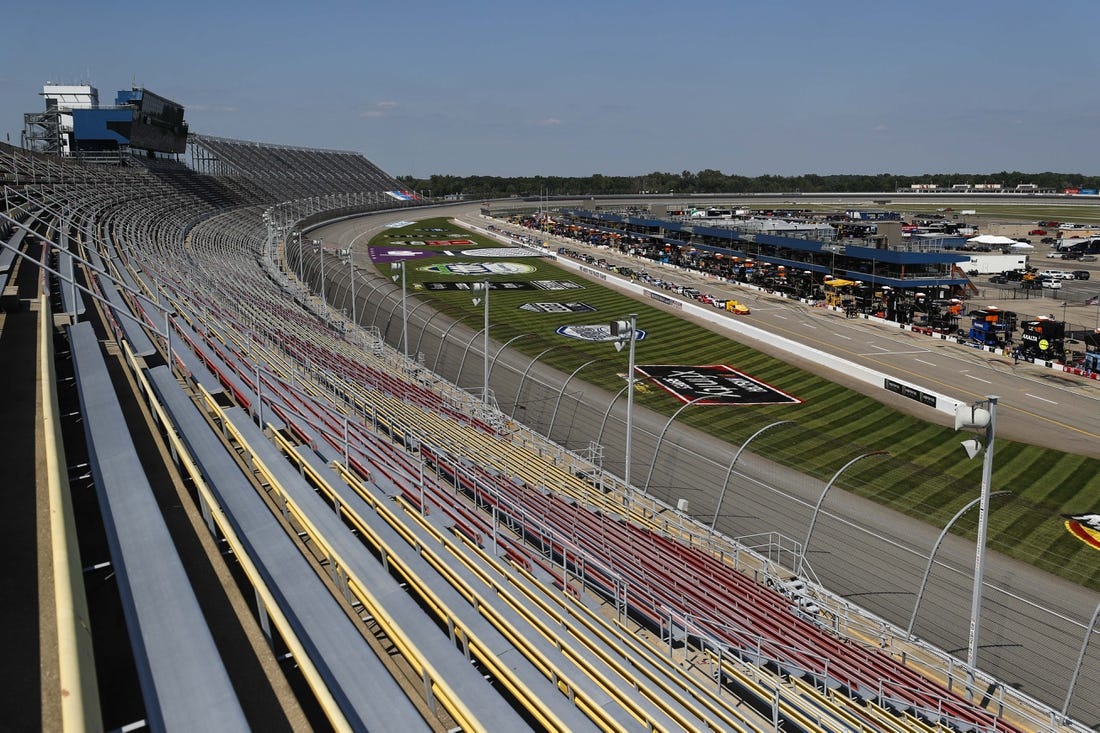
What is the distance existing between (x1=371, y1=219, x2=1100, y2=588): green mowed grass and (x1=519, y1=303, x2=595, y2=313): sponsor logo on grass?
7085 mm

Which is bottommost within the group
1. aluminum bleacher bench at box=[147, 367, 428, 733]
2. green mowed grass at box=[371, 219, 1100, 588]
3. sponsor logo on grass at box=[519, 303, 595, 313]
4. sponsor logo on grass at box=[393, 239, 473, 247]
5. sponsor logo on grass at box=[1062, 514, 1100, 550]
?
sponsor logo on grass at box=[1062, 514, 1100, 550]

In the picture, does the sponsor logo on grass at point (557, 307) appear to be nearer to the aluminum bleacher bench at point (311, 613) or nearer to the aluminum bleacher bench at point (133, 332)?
the aluminum bleacher bench at point (133, 332)

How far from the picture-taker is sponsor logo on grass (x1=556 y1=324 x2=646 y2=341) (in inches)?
1957

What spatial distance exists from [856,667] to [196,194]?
306 feet

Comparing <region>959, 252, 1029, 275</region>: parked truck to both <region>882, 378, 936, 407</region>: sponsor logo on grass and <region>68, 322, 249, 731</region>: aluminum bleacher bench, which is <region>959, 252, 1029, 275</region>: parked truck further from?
<region>68, 322, 249, 731</region>: aluminum bleacher bench

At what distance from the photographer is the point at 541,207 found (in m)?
175

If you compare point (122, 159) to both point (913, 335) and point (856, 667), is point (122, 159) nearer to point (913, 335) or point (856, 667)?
point (913, 335)

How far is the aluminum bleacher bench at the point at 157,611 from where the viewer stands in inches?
255

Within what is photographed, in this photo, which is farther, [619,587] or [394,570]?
[619,587]

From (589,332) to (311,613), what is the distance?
43528 millimetres

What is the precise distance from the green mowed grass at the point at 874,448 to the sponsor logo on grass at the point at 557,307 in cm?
708

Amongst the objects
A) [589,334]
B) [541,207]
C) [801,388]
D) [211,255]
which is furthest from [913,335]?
[541,207]

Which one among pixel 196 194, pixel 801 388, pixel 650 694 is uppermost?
pixel 196 194

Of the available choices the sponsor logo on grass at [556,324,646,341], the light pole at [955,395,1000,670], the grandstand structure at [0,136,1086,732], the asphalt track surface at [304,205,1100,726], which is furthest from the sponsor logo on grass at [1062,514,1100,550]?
the sponsor logo on grass at [556,324,646,341]
